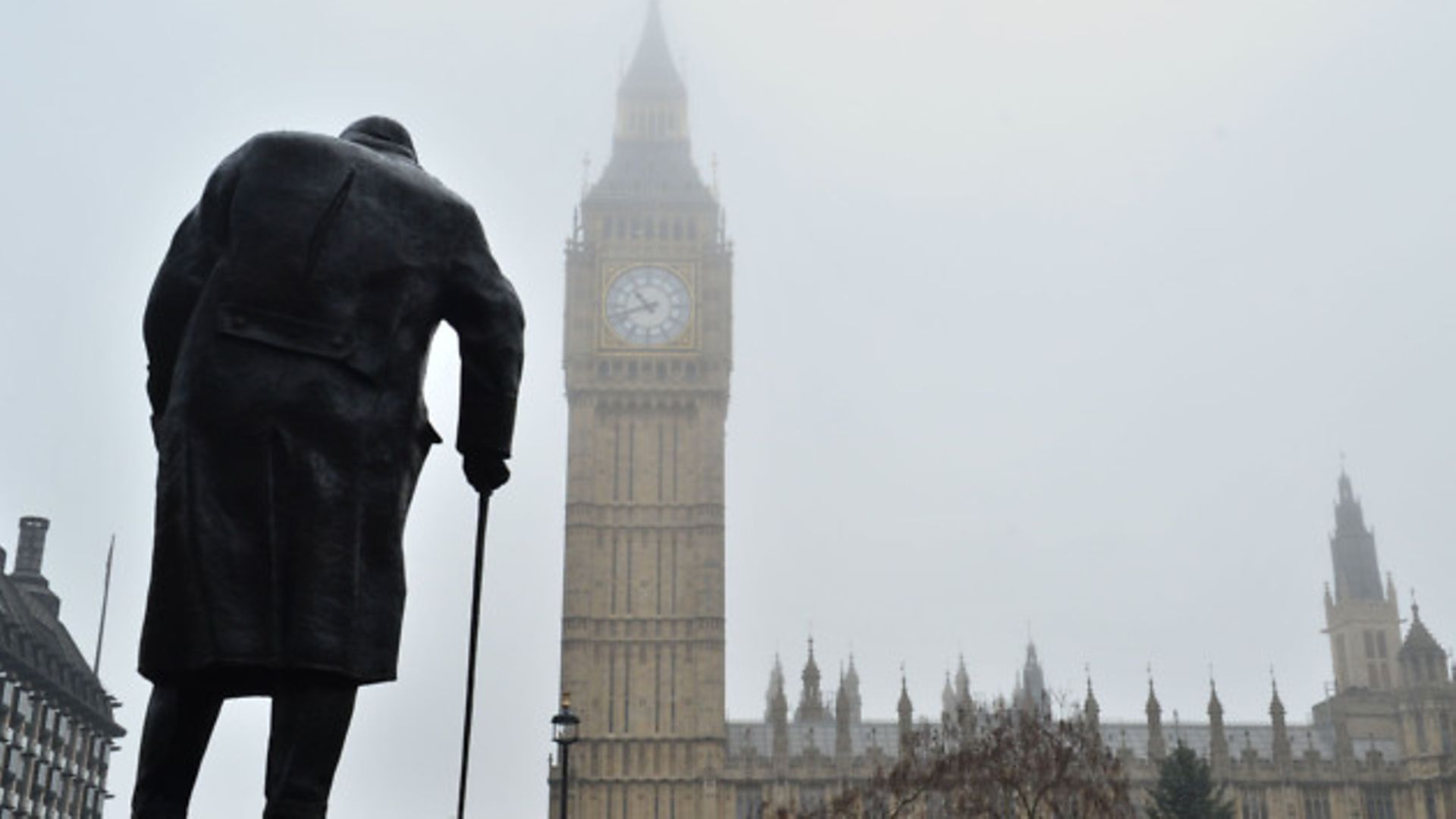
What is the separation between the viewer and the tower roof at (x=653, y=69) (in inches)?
2968

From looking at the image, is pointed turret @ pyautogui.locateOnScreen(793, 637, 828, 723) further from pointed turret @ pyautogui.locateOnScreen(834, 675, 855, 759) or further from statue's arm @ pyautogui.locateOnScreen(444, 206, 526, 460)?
statue's arm @ pyautogui.locateOnScreen(444, 206, 526, 460)

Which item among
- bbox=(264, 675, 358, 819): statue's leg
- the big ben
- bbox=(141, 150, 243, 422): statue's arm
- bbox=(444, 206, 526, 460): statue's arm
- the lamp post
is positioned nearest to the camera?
bbox=(264, 675, 358, 819): statue's leg

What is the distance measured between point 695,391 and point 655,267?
5710 mm

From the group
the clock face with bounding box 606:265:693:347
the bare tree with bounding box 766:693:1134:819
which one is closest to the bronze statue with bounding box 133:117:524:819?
the bare tree with bounding box 766:693:1134:819

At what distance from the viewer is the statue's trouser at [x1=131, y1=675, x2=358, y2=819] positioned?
4.45 m

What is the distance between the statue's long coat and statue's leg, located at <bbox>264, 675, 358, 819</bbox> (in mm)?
102

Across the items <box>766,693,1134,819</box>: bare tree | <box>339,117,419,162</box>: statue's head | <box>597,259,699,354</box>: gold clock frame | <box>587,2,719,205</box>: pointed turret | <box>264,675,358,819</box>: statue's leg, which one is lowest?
<box>264,675,358,819</box>: statue's leg

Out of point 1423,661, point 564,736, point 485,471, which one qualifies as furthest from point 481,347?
point 1423,661

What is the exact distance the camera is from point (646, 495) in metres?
66.4

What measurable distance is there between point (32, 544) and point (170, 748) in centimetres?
7074

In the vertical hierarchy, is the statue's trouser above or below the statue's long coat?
below

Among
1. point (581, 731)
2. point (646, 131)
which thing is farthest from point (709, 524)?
point (646, 131)

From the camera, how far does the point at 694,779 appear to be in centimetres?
6259

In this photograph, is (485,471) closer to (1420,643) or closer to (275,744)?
(275,744)
